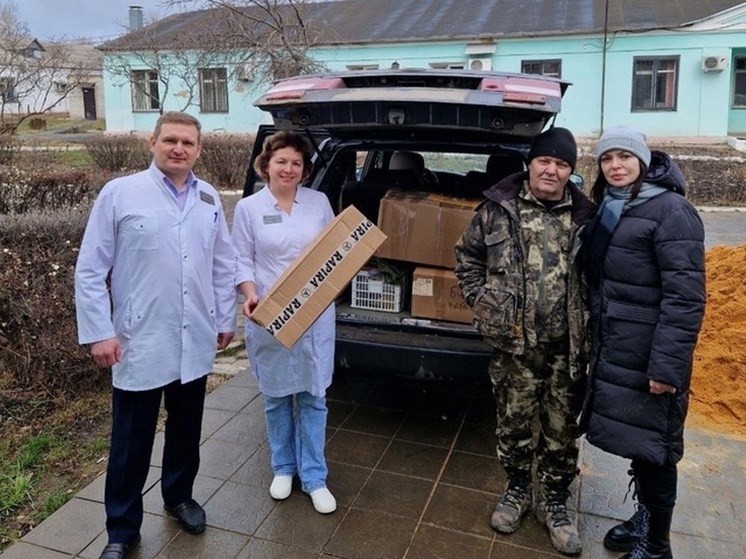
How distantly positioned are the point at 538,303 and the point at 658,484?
804 mm

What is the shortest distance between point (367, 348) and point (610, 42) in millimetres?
19635

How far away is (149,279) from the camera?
2514mm

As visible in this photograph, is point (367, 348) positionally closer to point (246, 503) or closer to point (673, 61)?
point (246, 503)

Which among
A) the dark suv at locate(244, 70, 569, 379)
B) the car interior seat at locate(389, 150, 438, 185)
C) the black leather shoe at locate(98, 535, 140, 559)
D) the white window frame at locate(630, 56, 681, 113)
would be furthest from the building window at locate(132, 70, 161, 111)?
the black leather shoe at locate(98, 535, 140, 559)

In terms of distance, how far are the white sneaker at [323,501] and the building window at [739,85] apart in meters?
23.8

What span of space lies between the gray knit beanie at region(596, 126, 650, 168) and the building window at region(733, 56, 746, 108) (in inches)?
920

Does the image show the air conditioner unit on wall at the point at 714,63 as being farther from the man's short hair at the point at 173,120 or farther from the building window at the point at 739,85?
the man's short hair at the point at 173,120

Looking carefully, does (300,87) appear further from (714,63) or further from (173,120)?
(714,63)

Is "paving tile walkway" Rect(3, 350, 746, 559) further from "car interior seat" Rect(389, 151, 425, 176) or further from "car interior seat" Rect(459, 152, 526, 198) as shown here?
"car interior seat" Rect(389, 151, 425, 176)

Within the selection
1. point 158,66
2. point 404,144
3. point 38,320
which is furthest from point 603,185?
point 158,66

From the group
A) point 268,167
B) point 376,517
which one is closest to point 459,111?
point 268,167

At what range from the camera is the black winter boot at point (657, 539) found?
2525 mm

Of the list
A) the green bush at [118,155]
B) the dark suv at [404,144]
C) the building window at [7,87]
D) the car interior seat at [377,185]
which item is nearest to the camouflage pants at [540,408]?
the dark suv at [404,144]

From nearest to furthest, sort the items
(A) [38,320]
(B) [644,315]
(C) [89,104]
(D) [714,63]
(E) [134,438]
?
(B) [644,315]
(E) [134,438]
(A) [38,320]
(D) [714,63]
(C) [89,104]
